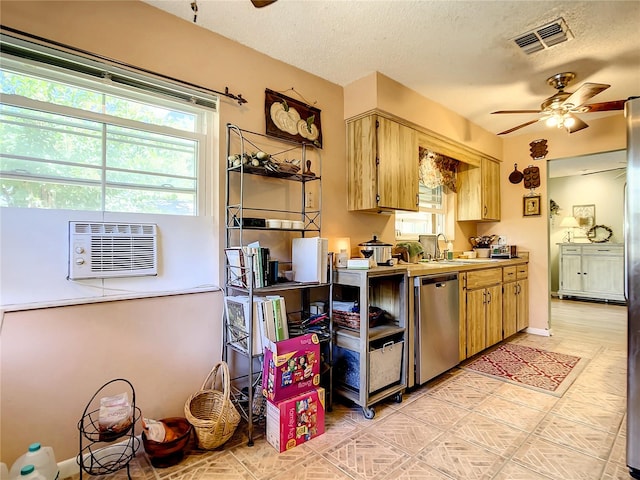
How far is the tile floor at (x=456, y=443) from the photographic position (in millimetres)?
1699

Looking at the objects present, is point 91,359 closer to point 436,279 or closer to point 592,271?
point 436,279

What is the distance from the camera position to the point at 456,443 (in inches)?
76.4

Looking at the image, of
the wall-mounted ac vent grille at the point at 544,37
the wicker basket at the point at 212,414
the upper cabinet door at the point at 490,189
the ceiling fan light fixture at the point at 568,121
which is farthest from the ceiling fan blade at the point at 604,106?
the wicker basket at the point at 212,414

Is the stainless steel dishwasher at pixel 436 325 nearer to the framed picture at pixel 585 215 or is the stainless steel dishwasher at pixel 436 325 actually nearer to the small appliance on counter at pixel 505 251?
the small appliance on counter at pixel 505 251

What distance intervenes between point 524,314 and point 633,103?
3.16 metres

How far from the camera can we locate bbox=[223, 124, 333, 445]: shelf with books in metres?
2.03

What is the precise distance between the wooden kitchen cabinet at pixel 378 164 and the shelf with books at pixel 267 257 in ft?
1.27

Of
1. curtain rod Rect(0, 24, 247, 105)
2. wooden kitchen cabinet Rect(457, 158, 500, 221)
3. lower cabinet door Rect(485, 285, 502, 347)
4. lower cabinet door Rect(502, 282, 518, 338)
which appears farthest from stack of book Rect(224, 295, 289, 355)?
wooden kitchen cabinet Rect(457, 158, 500, 221)

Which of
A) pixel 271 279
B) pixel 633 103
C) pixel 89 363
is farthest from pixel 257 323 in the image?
pixel 633 103

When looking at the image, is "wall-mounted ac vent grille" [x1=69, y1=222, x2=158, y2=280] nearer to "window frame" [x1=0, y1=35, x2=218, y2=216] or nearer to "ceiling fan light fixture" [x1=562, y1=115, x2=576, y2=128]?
"window frame" [x1=0, y1=35, x2=218, y2=216]

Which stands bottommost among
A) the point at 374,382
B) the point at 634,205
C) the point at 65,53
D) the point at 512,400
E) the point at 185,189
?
A: the point at 512,400

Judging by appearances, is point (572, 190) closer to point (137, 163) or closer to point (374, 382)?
point (374, 382)

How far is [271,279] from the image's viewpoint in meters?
2.18

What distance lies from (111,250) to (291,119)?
1587 mm
